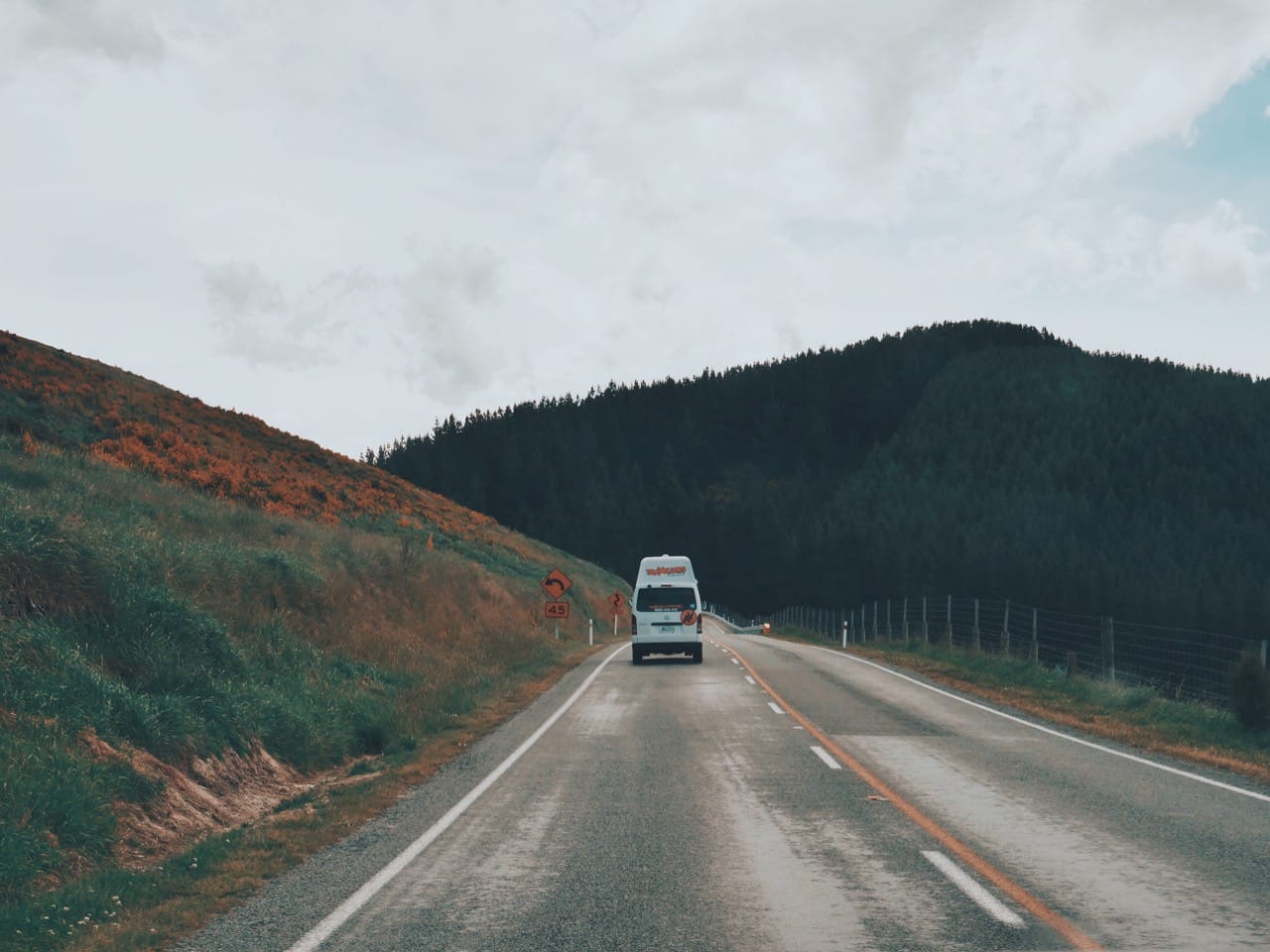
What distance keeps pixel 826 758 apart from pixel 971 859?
4954 millimetres

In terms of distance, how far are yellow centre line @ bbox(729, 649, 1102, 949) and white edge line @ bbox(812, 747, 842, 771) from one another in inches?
3.8

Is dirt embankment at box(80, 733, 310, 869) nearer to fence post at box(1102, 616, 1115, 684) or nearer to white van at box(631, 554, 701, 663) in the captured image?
fence post at box(1102, 616, 1115, 684)

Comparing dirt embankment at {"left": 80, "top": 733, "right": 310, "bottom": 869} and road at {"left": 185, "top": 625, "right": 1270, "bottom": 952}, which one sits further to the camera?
dirt embankment at {"left": 80, "top": 733, "right": 310, "bottom": 869}

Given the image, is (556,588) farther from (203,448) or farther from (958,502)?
(958,502)

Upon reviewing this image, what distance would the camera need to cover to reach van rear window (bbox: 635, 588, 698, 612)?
2905 centimetres

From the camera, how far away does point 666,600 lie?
2919 cm

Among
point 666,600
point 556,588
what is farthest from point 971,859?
point 556,588

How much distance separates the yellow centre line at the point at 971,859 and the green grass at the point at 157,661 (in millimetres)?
5368

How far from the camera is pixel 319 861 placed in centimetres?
779

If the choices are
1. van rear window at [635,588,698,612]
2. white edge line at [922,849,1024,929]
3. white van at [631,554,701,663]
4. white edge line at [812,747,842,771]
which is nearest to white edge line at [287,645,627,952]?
white edge line at [812,747,842,771]

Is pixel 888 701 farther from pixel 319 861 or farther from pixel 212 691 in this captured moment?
pixel 319 861

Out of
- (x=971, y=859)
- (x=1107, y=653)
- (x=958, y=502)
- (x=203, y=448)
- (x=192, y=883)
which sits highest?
(x=958, y=502)

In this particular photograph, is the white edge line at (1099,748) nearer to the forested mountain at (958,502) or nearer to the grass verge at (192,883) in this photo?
the grass verge at (192,883)

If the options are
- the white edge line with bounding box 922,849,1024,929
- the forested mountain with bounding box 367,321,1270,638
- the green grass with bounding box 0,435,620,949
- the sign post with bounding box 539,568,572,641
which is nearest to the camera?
the white edge line with bounding box 922,849,1024,929
